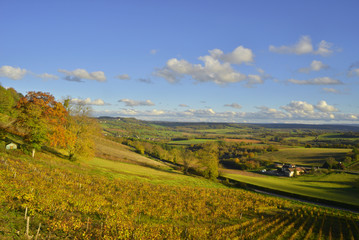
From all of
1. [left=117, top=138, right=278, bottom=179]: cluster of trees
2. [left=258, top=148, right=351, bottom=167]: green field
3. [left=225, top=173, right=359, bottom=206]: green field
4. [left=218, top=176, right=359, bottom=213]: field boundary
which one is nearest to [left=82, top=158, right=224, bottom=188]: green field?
[left=117, top=138, right=278, bottom=179]: cluster of trees

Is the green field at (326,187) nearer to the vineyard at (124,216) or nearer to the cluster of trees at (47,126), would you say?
the vineyard at (124,216)

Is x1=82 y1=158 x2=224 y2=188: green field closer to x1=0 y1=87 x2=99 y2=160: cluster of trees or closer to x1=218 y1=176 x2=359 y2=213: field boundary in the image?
x1=0 y1=87 x2=99 y2=160: cluster of trees

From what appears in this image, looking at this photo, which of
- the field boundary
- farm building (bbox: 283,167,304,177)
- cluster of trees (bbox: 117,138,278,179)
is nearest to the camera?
the field boundary

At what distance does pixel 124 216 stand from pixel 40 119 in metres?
30.8

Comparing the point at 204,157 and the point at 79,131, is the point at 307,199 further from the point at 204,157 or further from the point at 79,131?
the point at 79,131

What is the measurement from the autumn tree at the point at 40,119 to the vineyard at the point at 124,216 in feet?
34.0

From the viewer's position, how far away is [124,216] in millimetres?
22344

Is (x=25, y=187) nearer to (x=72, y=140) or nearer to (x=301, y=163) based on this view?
(x=72, y=140)

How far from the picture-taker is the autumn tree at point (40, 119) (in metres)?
40.6

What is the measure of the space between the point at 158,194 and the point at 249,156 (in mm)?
Result: 134690

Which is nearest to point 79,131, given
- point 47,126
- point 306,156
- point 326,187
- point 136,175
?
point 47,126

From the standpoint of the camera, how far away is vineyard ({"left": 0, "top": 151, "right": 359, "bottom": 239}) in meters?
16.6

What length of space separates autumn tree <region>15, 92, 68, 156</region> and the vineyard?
10.4 m

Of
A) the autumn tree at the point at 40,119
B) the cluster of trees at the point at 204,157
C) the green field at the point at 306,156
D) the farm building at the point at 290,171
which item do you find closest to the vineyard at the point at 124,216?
the autumn tree at the point at 40,119
